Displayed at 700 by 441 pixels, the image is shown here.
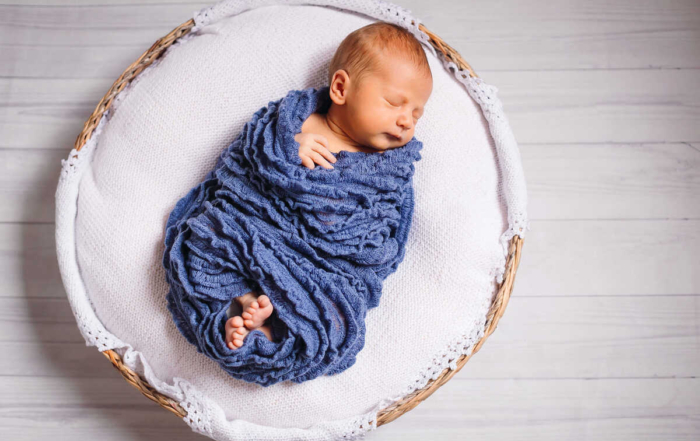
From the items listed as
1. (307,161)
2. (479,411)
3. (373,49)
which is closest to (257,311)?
(307,161)

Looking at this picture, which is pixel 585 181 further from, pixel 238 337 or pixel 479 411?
pixel 238 337

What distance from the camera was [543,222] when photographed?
162cm

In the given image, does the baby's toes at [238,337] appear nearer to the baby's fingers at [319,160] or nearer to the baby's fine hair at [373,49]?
the baby's fingers at [319,160]

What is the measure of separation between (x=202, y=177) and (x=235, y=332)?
0.43 m

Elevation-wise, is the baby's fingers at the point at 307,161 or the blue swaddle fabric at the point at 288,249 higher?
the baby's fingers at the point at 307,161

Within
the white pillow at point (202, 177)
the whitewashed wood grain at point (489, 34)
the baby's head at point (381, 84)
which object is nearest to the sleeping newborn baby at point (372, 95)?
the baby's head at point (381, 84)

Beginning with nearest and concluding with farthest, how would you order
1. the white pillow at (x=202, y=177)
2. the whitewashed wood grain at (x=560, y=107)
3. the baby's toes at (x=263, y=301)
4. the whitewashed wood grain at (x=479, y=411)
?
1. the baby's toes at (x=263, y=301)
2. the white pillow at (x=202, y=177)
3. the whitewashed wood grain at (x=479, y=411)
4. the whitewashed wood grain at (x=560, y=107)

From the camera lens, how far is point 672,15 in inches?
66.7

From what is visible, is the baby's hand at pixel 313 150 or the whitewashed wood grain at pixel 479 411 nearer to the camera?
the baby's hand at pixel 313 150

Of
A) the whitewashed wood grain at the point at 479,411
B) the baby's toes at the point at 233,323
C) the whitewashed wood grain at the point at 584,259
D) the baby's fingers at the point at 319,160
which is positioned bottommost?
the whitewashed wood grain at the point at 479,411

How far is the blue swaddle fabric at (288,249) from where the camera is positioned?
1.11 m

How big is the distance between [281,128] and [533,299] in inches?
35.4

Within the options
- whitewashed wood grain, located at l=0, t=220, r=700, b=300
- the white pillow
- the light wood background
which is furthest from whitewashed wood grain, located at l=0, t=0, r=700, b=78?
whitewashed wood grain, located at l=0, t=220, r=700, b=300

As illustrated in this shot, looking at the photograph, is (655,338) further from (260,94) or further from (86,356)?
(86,356)
